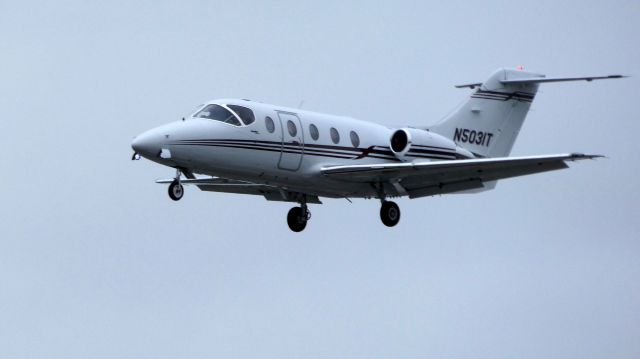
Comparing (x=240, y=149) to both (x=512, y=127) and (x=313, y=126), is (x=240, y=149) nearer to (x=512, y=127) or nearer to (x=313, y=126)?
(x=313, y=126)

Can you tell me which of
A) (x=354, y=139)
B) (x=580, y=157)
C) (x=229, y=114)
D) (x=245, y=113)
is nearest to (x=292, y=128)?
(x=245, y=113)

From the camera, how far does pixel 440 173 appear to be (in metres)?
33.2

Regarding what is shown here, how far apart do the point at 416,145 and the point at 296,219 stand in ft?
12.4

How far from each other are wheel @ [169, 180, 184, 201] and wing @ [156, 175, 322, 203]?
424 centimetres


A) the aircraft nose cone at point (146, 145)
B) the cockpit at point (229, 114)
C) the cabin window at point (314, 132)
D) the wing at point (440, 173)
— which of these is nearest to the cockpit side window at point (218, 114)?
the cockpit at point (229, 114)

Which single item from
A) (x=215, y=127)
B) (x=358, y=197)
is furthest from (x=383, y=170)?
(x=215, y=127)

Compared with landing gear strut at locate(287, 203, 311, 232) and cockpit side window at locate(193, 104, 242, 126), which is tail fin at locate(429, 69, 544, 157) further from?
cockpit side window at locate(193, 104, 242, 126)

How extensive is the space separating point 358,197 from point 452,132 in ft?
13.7

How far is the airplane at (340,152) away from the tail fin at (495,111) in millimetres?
28

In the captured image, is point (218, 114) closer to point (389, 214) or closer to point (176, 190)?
point (176, 190)

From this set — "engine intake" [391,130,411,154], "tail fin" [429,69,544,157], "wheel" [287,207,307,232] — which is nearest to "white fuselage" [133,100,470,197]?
"engine intake" [391,130,411,154]

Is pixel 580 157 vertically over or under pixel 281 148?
over

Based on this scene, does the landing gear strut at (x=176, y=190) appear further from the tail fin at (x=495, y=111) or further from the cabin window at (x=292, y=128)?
the tail fin at (x=495, y=111)

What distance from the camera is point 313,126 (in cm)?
3338
